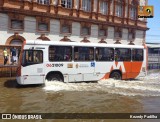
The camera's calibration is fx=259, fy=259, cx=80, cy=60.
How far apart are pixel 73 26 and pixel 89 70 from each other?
47.4 feet

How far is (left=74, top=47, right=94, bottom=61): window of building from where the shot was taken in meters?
17.0

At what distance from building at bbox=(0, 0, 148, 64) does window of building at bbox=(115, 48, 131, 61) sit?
11.7 m

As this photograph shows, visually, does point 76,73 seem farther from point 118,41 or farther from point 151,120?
point 118,41

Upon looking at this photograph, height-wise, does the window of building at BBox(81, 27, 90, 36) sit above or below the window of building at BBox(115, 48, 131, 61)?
above

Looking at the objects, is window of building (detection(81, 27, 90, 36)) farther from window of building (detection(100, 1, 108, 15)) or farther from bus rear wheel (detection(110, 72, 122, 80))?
bus rear wheel (detection(110, 72, 122, 80))

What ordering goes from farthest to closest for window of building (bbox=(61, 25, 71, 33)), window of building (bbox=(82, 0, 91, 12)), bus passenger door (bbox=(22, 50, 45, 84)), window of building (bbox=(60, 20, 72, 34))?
window of building (bbox=(82, 0, 91, 12)), window of building (bbox=(61, 25, 71, 33)), window of building (bbox=(60, 20, 72, 34)), bus passenger door (bbox=(22, 50, 45, 84))

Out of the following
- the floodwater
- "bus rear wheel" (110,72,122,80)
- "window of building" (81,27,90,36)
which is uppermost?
"window of building" (81,27,90,36)

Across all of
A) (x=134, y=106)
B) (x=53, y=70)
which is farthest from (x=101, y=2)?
(x=134, y=106)

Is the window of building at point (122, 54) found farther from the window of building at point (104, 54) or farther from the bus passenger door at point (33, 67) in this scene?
the bus passenger door at point (33, 67)

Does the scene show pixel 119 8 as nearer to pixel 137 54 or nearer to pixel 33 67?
pixel 137 54

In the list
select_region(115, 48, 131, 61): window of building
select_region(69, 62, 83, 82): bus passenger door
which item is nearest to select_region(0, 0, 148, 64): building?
select_region(69, 62, 83, 82): bus passenger door

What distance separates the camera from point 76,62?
16.9 meters

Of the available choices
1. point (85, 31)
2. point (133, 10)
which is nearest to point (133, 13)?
point (133, 10)

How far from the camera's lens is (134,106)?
1146cm
